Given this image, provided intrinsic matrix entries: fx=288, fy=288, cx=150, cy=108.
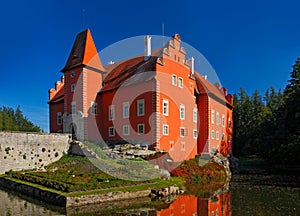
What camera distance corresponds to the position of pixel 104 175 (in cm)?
1800

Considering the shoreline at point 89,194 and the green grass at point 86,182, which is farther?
the green grass at point 86,182

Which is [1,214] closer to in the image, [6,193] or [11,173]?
[6,193]

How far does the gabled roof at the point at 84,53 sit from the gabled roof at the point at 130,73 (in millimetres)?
1666

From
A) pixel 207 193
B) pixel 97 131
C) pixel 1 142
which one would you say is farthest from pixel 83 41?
pixel 207 193

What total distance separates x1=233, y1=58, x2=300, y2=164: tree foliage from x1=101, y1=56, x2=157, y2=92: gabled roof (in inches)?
727

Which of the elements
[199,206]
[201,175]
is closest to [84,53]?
[201,175]

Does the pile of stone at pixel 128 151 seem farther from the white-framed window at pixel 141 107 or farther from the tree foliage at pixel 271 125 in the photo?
the tree foliage at pixel 271 125

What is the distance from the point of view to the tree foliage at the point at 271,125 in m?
35.2

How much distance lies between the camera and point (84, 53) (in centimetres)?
2878

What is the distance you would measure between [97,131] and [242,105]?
Answer: 37.0 m

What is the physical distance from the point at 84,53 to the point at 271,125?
28.5m

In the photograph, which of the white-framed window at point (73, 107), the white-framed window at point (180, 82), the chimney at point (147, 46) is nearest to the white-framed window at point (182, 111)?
the white-framed window at point (180, 82)

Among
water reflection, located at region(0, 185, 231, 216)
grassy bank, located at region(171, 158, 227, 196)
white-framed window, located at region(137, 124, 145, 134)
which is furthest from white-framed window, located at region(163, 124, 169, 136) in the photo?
water reflection, located at region(0, 185, 231, 216)

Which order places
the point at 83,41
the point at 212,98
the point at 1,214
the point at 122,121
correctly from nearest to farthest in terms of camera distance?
the point at 1,214
the point at 122,121
the point at 83,41
the point at 212,98
